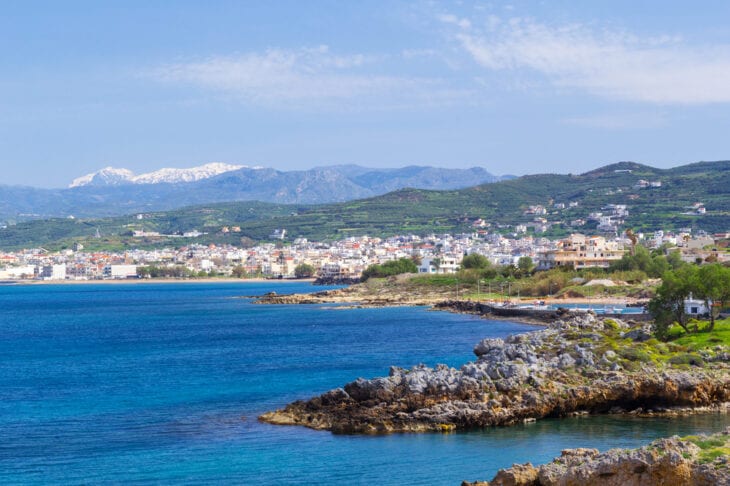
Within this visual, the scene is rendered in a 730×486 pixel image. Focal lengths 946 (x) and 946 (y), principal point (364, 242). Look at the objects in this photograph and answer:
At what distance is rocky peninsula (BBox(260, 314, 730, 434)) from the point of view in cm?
2369

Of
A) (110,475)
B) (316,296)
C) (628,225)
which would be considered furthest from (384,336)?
(628,225)

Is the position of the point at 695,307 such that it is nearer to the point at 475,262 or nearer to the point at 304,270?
the point at 475,262

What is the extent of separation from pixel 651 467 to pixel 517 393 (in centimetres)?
1043

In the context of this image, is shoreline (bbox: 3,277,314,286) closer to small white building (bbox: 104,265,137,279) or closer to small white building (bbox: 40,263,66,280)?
small white building (bbox: 104,265,137,279)

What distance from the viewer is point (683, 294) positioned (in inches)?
1454

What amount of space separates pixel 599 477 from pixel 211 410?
1485 cm

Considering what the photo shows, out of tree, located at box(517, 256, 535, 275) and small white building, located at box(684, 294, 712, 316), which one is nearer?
small white building, located at box(684, 294, 712, 316)

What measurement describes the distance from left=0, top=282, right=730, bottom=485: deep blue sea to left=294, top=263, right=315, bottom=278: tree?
98700mm

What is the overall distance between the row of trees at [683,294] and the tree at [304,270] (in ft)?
395

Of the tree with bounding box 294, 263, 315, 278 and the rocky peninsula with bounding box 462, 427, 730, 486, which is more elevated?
the rocky peninsula with bounding box 462, 427, 730, 486

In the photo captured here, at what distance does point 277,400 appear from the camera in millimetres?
28484

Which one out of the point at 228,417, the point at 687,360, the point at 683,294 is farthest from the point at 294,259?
the point at 228,417

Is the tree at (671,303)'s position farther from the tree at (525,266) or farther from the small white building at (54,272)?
the small white building at (54,272)

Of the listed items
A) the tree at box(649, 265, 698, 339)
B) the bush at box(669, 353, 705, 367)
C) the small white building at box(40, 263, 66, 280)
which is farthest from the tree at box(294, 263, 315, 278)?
the bush at box(669, 353, 705, 367)
